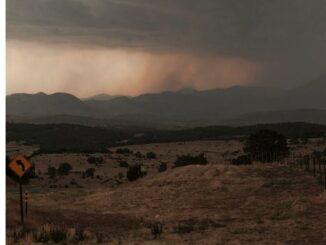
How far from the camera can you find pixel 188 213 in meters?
31.3

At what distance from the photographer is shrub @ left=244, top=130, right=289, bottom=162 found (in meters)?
66.6

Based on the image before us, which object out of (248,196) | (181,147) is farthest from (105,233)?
(181,147)

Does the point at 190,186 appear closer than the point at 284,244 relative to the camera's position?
No

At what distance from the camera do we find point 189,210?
32344mm

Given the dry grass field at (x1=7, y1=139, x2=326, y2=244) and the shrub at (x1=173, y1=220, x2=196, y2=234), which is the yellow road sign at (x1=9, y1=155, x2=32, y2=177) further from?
the shrub at (x1=173, y1=220, x2=196, y2=234)

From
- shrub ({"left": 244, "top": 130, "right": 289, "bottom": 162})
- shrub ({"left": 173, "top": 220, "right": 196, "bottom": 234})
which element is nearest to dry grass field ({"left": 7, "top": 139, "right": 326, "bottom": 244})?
shrub ({"left": 173, "top": 220, "right": 196, "bottom": 234})

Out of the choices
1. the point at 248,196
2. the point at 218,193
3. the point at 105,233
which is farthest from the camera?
the point at 218,193

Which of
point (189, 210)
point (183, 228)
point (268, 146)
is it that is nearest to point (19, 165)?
point (183, 228)

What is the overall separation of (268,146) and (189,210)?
1519 inches

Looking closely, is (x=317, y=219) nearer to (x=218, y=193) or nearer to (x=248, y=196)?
(x=248, y=196)

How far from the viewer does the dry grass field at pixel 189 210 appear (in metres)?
21.6

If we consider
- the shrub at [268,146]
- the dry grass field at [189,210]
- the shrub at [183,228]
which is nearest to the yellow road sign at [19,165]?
the dry grass field at [189,210]

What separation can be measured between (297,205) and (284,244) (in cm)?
905

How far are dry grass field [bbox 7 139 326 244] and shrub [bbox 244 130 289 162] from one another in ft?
69.1
